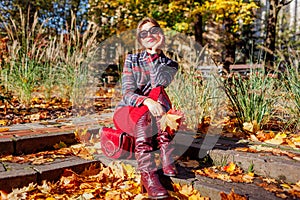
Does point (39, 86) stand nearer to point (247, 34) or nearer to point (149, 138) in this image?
point (149, 138)

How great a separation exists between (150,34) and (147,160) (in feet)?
2.87

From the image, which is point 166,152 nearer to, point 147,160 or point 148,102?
point 147,160

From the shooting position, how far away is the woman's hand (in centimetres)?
207

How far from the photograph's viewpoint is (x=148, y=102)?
2.09 m

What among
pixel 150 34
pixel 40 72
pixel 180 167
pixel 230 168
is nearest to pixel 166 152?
pixel 180 167

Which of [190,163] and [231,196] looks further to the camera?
[190,163]

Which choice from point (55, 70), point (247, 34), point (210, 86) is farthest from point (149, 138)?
point (247, 34)

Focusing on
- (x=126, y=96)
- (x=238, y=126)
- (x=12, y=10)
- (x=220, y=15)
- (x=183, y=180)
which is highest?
(x=12, y=10)

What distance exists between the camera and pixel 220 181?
82.4 inches

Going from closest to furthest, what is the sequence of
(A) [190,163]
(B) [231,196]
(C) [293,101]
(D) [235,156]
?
(B) [231,196]
(D) [235,156]
(A) [190,163]
(C) [293,101]

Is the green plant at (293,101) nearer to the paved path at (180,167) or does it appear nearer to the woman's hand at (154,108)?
the paved path at (180,167)

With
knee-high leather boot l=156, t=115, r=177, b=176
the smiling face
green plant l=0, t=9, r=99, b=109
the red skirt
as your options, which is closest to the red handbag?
the red skirt

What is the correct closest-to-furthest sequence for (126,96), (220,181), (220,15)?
(220,181)
(126,96)
(220,15)

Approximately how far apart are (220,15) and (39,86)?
15.7 ft
